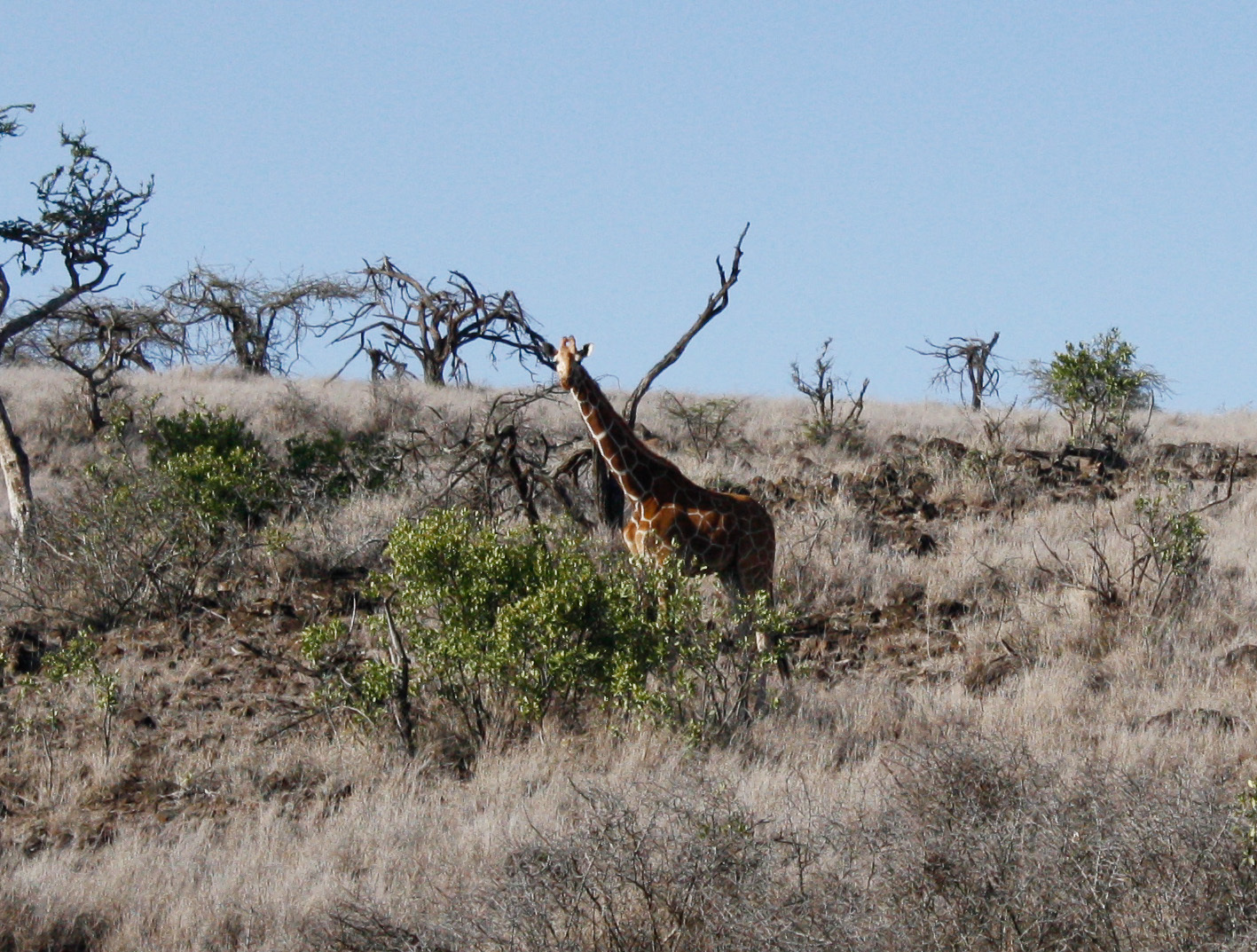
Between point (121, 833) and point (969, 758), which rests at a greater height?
point (969, 758)


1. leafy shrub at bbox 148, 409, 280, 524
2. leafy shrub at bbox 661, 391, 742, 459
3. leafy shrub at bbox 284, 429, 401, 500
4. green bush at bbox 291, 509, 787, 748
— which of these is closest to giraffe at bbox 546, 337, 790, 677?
green bush at bbox 291, 509, 787, 748

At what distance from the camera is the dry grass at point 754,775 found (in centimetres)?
604

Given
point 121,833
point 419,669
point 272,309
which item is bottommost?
point 121,833

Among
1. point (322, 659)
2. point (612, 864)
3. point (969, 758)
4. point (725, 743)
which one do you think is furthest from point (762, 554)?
point (612, 864)

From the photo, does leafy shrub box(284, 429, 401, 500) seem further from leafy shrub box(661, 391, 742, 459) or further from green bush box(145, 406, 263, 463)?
leafy shrub box(661, 391, 742, 459)

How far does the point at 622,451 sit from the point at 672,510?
21.6 inches

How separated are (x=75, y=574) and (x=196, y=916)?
6.52m

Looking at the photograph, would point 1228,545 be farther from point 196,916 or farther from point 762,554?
point 196,916

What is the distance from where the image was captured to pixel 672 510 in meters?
11.1

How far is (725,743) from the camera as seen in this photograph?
9.42 m

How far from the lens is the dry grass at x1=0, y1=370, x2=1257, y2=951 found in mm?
6043

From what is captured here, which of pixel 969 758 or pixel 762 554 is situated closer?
pixel 969 758

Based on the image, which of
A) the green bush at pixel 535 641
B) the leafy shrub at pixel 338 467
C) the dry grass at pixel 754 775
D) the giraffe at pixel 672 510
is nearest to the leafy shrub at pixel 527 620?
the green bush at pixel 535 641

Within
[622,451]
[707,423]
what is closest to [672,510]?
[622,451]
